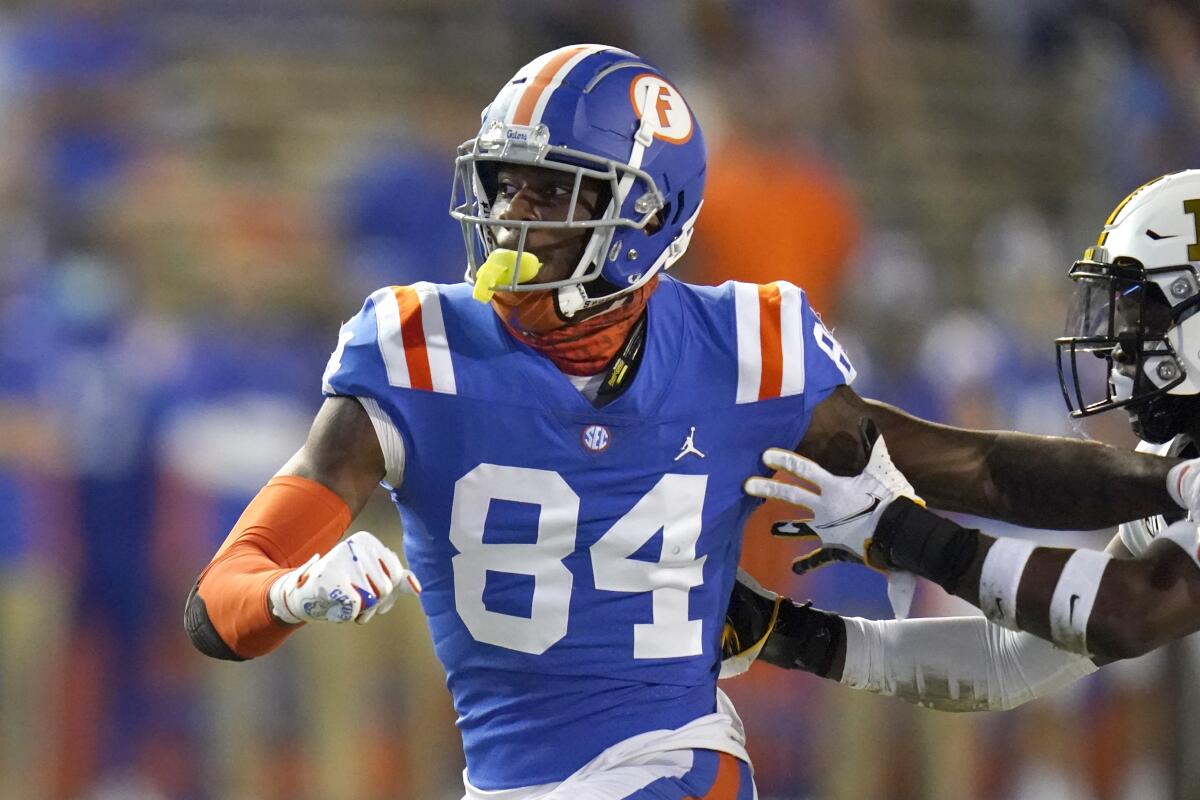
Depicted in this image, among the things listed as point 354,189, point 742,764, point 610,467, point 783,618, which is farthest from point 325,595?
point 354,189

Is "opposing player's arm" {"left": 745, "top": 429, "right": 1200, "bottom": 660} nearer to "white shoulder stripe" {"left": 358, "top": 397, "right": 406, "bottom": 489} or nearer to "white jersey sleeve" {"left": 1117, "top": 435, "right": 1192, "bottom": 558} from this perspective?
"white jersey sleeve" {"left": 1117, "top": 435, "right": 1192, "bottom": 558}

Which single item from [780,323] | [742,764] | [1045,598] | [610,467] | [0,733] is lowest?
[0,733]

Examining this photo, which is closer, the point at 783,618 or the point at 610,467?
the point at 610,467

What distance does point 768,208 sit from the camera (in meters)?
5.82

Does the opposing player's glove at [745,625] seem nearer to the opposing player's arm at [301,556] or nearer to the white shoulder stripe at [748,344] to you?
the white shoulder stripe at [748,344]

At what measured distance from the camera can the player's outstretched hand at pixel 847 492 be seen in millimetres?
2605

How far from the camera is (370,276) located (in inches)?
225

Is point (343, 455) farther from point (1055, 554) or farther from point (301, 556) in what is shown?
point (1055, 554)

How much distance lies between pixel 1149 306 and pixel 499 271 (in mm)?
1190

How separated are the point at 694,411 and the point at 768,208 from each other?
3311mm

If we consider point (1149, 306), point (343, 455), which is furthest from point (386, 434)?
point (1149, 306)

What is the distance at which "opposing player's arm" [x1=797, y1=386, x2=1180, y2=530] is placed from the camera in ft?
9.07

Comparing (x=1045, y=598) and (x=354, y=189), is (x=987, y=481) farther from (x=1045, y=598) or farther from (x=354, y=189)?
(x=354, y=189)

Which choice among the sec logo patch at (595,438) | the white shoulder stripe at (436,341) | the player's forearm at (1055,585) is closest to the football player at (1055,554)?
the player's forearm at (1055,585)
